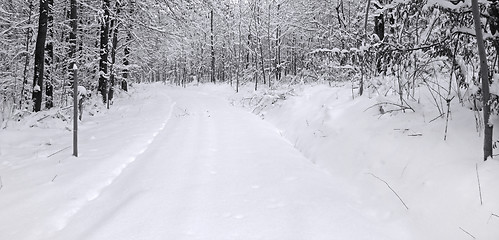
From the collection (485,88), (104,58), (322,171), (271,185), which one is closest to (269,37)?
(104,58)

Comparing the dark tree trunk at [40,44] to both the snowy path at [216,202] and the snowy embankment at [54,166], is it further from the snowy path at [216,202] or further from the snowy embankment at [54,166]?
the snowy path at [216,202]

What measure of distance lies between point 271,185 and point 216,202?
2.85 feet

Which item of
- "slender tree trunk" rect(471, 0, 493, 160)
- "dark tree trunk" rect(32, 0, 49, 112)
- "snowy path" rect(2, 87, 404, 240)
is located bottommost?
"snowy path" rect(2, 87, 404, 240)

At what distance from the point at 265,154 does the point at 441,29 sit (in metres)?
3.24

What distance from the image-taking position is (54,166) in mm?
4984

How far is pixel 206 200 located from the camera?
3520 millimetres

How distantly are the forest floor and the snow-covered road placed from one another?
15 mm

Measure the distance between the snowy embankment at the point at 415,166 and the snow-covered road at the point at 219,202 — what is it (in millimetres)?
360

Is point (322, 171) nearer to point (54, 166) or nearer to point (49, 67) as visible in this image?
point (54, 166)

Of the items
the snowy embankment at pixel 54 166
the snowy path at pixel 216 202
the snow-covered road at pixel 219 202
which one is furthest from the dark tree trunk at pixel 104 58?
the snow-covered road at pixel 219 202

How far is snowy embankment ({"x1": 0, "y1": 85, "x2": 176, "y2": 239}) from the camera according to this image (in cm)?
319

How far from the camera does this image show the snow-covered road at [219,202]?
287 cm

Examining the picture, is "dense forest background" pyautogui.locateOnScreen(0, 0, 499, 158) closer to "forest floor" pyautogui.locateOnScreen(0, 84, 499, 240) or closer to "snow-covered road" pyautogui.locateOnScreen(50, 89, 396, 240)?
"forest floor" pyautogui.locateOnScreen(0, 84, 499, 240)

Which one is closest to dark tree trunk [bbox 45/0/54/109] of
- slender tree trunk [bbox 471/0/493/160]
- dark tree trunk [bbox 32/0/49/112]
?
dark tree trunk [bbox 32/0/49/112]
